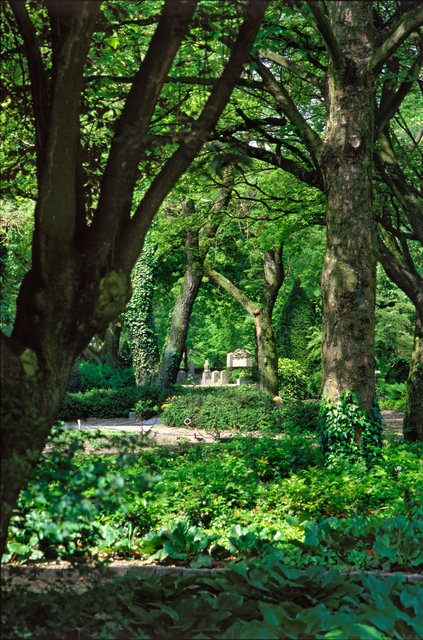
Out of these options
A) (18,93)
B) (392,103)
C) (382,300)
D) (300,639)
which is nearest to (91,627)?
(300,639)

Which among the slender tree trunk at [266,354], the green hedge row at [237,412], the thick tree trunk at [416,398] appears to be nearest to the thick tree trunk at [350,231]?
the thick tree trunk at [416,398]

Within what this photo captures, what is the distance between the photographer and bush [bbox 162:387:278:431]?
1677 cm

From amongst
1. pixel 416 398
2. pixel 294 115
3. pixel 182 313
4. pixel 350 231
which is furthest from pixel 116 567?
pixel 182 313

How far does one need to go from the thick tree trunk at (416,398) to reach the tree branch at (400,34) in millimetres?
5867

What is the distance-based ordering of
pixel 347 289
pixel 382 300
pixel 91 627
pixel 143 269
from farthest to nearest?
pixel 382 300, pixel 143 269, pixel 347 289, pixel 91 627

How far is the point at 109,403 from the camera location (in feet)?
69.8

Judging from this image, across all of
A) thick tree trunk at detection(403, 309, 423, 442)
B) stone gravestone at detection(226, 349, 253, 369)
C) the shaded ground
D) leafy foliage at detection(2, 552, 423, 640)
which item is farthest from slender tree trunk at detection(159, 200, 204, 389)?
leafy foliage at detection(2, 552, 423, 640)

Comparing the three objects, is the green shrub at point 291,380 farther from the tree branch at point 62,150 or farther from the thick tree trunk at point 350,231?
the tree branch at point 62,150

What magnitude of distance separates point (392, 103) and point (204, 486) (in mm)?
7784

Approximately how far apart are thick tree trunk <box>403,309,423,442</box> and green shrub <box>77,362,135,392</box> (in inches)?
587

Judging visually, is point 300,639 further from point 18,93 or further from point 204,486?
point 18,93

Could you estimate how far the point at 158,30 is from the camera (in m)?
4.18

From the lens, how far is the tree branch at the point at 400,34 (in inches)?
335

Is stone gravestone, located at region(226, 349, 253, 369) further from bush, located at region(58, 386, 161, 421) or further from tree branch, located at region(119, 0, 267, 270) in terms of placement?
tree branch, located at region(119, 0, 267, 270)
